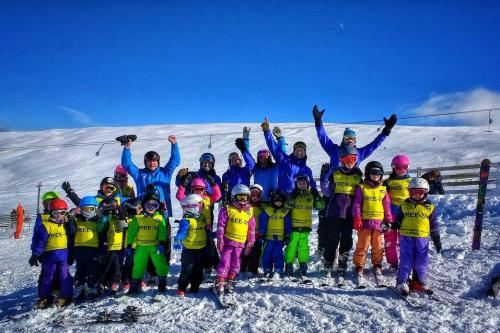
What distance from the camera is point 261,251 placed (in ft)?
19.8

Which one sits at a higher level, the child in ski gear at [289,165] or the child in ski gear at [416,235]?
the child in ski gear at [289,165]

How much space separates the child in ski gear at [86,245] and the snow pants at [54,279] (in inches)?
8.2

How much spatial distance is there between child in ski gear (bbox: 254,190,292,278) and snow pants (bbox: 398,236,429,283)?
1.75m

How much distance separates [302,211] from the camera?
5824 mm

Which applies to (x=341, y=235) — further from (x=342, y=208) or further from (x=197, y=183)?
(x=197, y=183)

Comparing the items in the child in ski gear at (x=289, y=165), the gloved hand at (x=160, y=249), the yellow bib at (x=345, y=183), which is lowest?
the gloved hand at (x=160, y=249)

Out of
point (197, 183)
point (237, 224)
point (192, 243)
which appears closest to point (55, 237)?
point (192, 243)

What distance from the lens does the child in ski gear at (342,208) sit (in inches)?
214

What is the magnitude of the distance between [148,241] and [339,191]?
10.2 feet

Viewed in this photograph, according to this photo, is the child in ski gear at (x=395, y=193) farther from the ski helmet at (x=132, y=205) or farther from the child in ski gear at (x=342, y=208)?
the ski helmet at (x=132, y=205)

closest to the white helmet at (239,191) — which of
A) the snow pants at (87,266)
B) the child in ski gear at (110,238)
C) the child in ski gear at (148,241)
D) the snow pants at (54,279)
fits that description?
the child in ski gear at (148,241)

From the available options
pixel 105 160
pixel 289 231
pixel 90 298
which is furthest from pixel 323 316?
pixel 105 160

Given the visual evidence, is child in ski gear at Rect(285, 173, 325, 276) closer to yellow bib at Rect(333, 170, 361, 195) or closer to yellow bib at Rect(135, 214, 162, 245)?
yellow bib at Rect(333, 170, 361, 195)

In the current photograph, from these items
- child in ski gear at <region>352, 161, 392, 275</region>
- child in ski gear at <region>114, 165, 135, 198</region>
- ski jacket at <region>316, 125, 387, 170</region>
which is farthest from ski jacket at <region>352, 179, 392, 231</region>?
child in ski gear at <region>114, 165, 135, 198</region>
